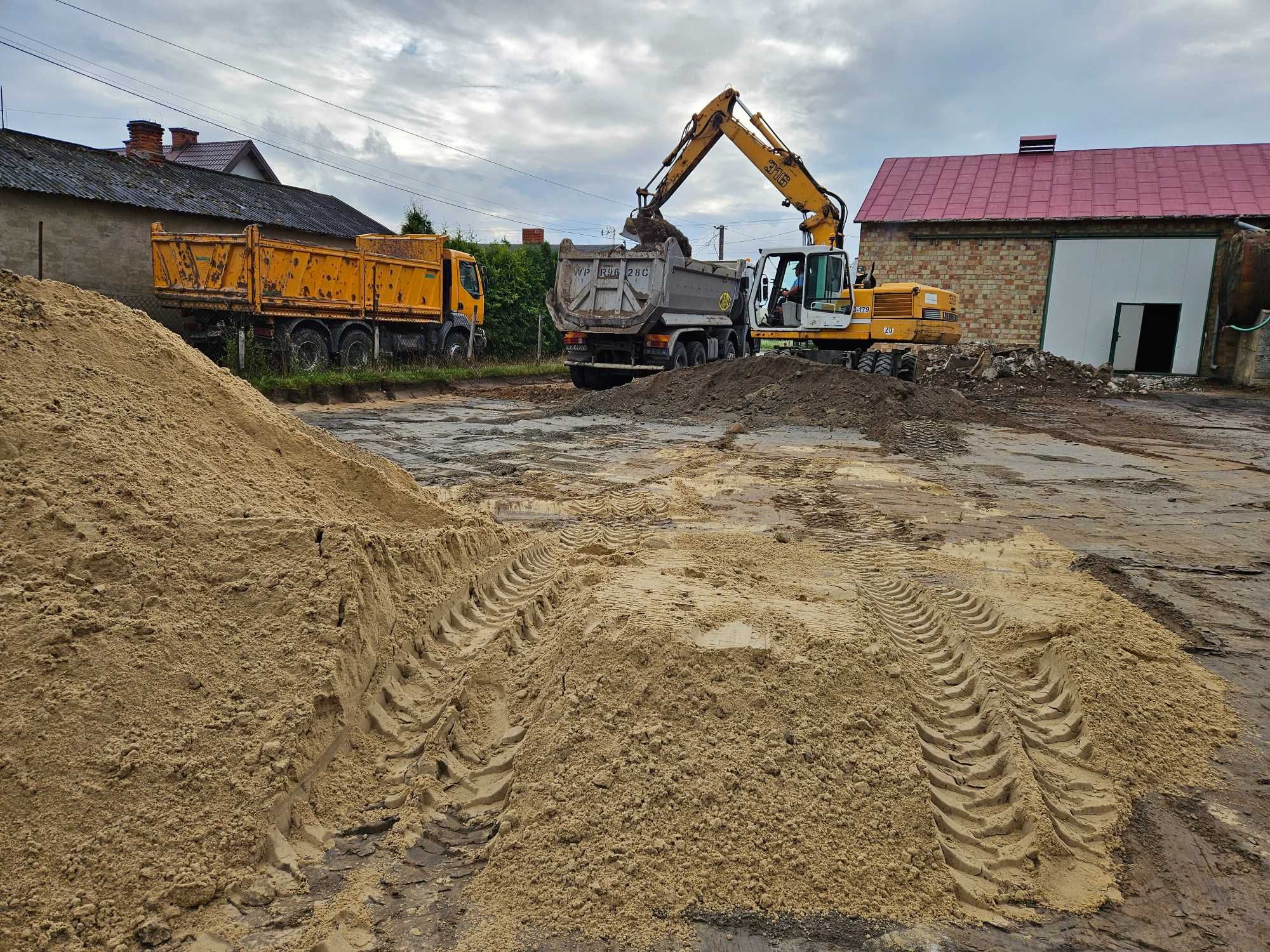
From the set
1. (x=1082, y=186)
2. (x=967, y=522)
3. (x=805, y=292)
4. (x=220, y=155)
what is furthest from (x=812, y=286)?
(x=220, y=155)

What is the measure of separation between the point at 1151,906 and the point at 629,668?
168 cm

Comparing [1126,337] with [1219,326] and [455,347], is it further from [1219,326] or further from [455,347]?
[455,347]

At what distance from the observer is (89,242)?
1820 centimetres

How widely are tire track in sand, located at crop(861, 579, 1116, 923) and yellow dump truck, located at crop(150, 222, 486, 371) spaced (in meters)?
13.9

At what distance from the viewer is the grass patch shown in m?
14.3

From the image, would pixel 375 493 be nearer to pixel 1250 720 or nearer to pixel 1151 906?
pixel 1151 906

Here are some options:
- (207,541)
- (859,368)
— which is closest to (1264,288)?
(859,368)

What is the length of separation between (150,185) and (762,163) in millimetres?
14761

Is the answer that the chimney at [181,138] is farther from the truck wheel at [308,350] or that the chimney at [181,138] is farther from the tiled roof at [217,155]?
the truck wheel at [308,350]

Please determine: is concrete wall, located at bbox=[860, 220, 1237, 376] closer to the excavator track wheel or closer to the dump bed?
the excavator track wheel

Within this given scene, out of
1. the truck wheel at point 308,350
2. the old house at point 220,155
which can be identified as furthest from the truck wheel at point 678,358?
the old house at point 220,155

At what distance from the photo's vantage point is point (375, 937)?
2133mm

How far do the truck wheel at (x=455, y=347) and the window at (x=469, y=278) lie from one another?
1.02 meters

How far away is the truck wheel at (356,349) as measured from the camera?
54.4 feet
